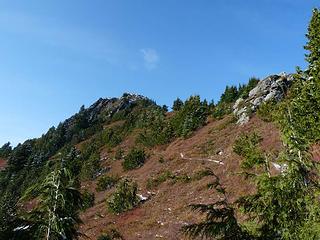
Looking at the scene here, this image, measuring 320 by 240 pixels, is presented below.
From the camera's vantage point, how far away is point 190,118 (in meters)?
71.5

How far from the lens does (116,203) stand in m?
43.4

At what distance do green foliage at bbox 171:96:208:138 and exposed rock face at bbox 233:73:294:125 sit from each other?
7.56m

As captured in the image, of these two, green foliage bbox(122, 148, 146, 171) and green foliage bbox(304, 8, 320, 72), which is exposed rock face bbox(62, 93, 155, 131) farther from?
green foliage bbox(304, 8, 320, 72)

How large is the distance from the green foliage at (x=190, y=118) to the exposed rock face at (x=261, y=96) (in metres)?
7.56

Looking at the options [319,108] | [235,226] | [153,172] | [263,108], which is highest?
[263,108]

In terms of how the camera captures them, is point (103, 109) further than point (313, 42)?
Yes

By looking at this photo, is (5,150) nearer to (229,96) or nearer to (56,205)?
(229,96)

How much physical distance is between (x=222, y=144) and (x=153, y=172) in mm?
10321

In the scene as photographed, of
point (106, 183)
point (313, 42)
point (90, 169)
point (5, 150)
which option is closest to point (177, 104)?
point (90, 169)

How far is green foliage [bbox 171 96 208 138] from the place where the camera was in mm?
69750

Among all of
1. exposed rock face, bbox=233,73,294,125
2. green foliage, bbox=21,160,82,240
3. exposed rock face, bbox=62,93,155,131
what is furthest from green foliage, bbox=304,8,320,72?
exposed rock face, bbox=62,93,155,131

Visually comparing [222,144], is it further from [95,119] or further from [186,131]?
[95,119]

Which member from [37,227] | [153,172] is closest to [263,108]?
[153,172]

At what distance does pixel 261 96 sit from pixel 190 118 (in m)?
14.5
